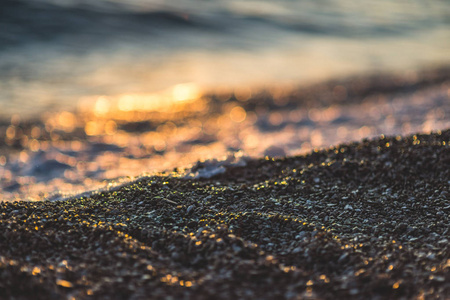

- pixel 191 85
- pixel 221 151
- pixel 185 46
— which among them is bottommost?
pixel 221 151

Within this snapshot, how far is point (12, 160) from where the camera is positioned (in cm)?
556

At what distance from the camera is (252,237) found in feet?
8.26

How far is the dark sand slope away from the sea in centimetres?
74

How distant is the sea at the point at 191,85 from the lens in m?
5.67

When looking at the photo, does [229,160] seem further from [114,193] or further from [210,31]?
[210,31]

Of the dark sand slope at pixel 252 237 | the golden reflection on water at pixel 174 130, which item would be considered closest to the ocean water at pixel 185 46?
the golden reflection on water at pixel 174 130

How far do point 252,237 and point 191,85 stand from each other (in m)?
6.55

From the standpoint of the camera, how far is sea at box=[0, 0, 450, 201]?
5.67 m

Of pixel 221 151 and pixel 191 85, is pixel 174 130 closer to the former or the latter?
pixel 221 151

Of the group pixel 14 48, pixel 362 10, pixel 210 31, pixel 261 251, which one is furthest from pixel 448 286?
pixel 362 10

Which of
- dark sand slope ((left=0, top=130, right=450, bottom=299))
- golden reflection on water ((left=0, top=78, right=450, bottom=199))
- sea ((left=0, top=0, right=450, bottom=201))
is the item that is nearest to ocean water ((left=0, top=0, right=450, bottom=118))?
sea ((left=0, top=0, right=450, bottom=201))

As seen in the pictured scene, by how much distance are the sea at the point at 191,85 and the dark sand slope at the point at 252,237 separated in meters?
0.74

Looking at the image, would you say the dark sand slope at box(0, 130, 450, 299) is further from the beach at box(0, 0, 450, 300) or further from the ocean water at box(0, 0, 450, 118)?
the ocean water at box(0, 0, 450, 118)

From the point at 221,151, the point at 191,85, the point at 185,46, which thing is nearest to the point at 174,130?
the point at 221,151
